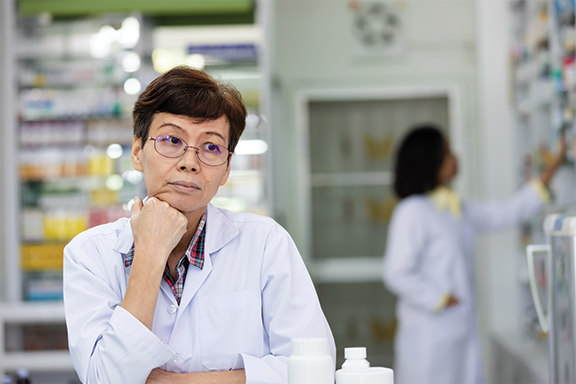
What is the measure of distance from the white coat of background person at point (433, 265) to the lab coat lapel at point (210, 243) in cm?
180

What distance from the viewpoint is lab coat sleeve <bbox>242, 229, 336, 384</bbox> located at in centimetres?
118

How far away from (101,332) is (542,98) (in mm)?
2641

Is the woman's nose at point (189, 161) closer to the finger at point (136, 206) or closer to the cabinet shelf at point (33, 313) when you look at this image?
the finger at point (136, 206)

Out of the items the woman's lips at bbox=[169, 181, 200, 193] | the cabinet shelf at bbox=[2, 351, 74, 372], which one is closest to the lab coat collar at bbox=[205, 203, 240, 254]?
the woman's lips at bbox=[169, 181, 200, 193]

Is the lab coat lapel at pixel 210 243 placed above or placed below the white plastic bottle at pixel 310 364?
above

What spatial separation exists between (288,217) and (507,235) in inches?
62.0

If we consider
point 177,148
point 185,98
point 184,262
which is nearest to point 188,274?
point 184,262

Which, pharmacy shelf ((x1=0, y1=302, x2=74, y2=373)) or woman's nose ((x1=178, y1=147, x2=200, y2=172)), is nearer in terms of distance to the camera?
woman's nose ((x1=178, y1=147, x2=200, y2=172))

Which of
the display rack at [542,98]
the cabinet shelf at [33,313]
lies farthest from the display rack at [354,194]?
the cabinet shelf at [33,313]

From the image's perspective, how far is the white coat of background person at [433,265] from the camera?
293cm

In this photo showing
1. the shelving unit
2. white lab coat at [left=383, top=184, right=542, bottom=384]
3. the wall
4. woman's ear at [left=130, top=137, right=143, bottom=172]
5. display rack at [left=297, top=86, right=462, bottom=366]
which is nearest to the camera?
woman's ear at [left=130, top=137, right=143, bottom=172]

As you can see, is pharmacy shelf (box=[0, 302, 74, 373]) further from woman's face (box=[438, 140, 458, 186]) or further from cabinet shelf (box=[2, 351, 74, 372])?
woman's face (box=[438, 140, 458, 186])

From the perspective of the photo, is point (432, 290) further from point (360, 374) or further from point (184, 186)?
point (360, 374)

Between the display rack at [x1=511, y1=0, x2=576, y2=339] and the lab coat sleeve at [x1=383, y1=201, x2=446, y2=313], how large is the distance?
0.54 metres
